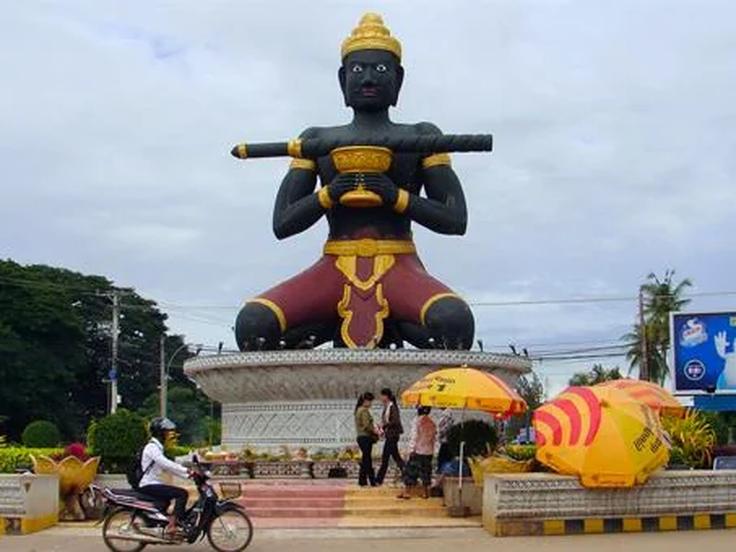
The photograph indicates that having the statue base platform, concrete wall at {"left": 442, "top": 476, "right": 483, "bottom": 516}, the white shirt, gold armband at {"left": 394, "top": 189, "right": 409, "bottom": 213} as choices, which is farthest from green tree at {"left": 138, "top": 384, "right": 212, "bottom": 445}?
the white shirt

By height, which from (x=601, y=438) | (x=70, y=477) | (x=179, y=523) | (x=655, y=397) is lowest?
(x=179, y=523)

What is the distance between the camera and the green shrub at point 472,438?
1378cm

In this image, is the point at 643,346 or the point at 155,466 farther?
the point at 643,346

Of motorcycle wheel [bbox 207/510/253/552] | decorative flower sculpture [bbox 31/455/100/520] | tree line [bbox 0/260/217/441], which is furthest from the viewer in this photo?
tree line [bbox 0/260/217/441]

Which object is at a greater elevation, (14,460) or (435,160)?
(435,160)

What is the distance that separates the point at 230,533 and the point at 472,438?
14.2 ft

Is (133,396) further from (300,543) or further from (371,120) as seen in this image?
(300,543)

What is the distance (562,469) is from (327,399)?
5.74 m

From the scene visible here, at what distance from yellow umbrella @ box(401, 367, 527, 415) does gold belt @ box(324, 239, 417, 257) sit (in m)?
6.60

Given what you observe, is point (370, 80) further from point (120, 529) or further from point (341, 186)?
point (120, 529)

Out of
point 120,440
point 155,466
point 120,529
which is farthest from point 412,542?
point 120,440

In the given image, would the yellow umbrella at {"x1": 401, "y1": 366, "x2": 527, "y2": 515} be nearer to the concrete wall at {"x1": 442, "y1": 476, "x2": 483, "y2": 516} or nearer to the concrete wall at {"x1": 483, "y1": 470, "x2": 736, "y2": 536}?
the concrete wall at {"x1": 442, "y1": 476, "x2": 483, "y2": 516}

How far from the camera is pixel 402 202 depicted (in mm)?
19047

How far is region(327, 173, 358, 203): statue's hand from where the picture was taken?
18.9 m
